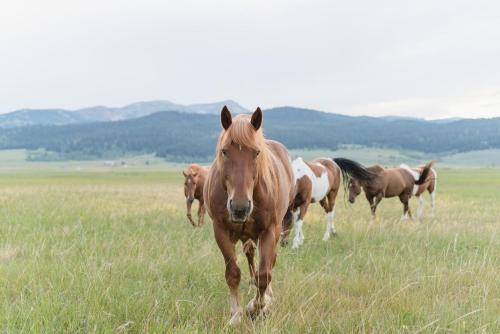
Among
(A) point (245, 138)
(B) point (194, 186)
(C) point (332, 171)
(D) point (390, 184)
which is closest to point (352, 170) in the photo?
(C) point (332, 171)

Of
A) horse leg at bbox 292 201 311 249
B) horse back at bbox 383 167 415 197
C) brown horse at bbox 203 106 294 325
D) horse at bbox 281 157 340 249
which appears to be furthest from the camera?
horse back at bbox 383 167 415 197

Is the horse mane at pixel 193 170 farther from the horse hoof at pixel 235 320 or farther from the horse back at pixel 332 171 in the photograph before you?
the horse hoof at pixel 235 320

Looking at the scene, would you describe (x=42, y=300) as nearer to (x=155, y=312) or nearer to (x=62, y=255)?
(x=155, y=312)

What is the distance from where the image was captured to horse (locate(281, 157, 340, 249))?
27.0ft

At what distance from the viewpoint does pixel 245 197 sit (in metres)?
3.12

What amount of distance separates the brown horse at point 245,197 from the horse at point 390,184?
834 centimetres

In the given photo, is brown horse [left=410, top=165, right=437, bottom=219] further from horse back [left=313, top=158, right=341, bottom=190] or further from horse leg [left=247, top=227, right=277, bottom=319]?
horse leg [left=247, top=227, right=277, bottom=319]

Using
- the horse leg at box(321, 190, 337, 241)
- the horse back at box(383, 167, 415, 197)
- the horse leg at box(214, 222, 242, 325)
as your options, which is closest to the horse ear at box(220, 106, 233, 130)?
the horse leg at box(214, 222, 242, 325)

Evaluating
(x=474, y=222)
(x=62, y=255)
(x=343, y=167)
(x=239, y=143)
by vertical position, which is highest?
(x=239, y=143)

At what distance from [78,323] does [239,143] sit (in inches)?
87.7

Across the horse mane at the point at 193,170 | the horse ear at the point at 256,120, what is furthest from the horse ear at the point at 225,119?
the horse mane at the point at 193,170

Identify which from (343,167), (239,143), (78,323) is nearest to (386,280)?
(239,143)

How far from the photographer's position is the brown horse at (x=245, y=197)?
10.7 ft

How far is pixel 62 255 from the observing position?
5.71 meters
